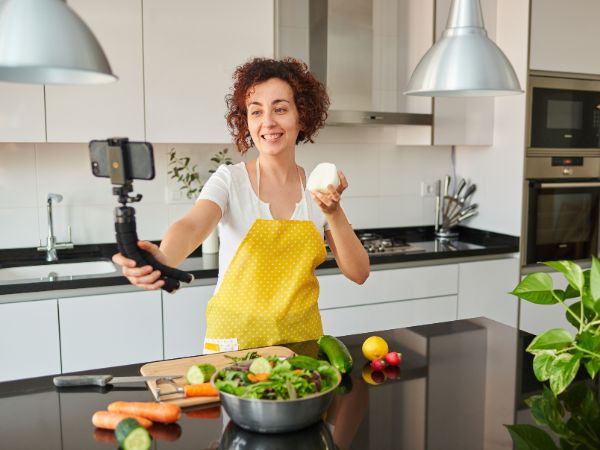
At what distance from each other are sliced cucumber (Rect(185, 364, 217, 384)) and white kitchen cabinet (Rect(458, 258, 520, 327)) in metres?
2.13

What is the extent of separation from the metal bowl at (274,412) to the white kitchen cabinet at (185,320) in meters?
1.56

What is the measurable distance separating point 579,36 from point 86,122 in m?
2.47

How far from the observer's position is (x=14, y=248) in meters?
2.99

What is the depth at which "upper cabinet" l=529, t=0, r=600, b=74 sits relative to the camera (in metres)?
3.26

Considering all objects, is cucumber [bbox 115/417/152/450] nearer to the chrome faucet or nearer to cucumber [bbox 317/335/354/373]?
cucumber [bbox 317/335/354/373]

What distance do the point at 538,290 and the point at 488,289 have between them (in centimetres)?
211

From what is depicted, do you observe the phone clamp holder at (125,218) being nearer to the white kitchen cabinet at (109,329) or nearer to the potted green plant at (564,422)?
the potted green plant at (564,422)

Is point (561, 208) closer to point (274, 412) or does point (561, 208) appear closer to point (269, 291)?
point (269, 291)

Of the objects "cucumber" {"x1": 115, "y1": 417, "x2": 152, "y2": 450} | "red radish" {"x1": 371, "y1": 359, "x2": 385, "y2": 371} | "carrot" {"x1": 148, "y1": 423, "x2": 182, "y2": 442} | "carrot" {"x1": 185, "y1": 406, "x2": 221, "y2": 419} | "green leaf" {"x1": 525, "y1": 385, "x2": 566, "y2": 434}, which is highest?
"cucumber" {"x1": 115, "y1": 417, "x2": 152, "y2": 450}

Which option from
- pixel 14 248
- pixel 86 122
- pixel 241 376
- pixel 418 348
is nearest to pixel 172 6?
pixel 86 122

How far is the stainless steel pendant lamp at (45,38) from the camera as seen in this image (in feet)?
3.26

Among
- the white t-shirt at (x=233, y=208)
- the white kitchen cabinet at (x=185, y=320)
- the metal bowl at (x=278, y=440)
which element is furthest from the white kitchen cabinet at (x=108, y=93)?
the metal bowl at (x=278, y=440)

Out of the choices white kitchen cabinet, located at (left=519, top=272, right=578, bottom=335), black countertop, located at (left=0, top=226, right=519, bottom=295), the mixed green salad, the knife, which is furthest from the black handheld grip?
white kitchen cabinet, located at (left=519, top=272, right=578, bottom=335)

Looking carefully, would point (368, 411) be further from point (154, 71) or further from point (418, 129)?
point (418, 129)
